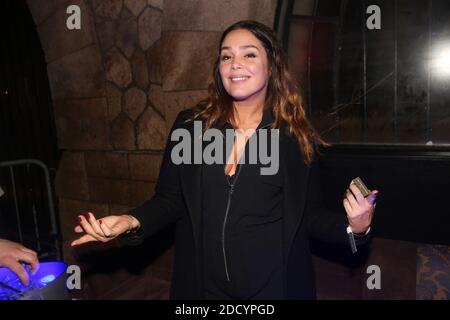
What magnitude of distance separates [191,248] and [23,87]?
3702mm

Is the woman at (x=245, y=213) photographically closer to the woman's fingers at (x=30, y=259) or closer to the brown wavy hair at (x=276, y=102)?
the brown wavy hair at (x=276, y=102)

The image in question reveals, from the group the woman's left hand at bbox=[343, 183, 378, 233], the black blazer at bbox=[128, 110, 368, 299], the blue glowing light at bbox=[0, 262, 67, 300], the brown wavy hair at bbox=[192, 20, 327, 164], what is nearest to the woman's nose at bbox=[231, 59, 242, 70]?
the brown wavy hair at bbox=[192, 20, 327, 164]

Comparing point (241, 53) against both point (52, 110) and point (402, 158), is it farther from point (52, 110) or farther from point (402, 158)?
point (52, 110)

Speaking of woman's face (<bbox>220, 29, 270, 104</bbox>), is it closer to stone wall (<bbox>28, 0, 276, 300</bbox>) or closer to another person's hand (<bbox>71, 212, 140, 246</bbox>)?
another person's hand (<bbox>71, 212, 140, 246</bbox>)

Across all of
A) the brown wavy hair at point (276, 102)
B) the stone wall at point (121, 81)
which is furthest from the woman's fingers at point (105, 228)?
the stone wall at point (121, 81)

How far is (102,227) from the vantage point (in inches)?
55.4

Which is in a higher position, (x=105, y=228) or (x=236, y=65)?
(x=236, y=65)

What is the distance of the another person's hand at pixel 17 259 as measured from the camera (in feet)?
3.60

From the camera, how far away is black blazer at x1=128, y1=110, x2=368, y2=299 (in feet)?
5.34

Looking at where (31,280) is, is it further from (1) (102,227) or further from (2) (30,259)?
(1) (102,227)

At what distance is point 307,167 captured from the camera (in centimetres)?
171

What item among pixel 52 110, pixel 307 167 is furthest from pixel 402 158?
pixel 52 110

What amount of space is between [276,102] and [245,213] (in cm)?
64

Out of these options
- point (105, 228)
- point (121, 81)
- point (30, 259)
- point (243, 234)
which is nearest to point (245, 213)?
point (243, 234)
